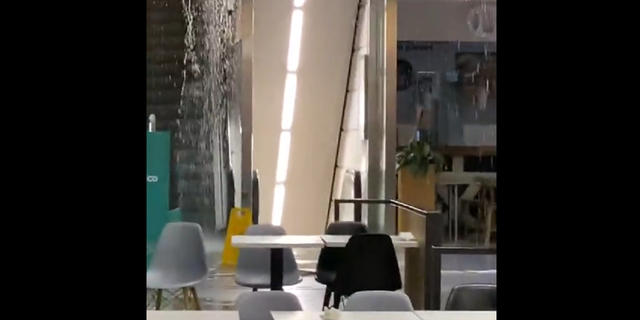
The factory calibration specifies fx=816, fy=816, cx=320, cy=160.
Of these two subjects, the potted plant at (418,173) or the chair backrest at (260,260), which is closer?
the chair backrest at (260,260)

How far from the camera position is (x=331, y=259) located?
5.63 metres

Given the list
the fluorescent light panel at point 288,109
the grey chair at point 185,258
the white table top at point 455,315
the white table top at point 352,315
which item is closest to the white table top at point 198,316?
the white table top at point 352,315

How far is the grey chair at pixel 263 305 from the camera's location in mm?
3213

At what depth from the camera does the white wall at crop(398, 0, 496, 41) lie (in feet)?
21.9

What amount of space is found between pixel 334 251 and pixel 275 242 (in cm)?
68

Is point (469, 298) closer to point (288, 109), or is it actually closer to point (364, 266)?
point (364, 266)

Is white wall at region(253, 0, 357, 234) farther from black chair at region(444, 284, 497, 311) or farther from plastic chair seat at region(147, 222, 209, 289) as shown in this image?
black chair at region(444, 284, 497, 311)

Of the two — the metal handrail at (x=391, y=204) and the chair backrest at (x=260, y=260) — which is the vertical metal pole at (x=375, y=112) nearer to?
the metal handrail at (x=391, y=204)

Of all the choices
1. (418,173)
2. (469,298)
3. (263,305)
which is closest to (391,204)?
(418,173)

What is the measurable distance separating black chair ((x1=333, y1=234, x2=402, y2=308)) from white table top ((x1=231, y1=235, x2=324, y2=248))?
0.54 m

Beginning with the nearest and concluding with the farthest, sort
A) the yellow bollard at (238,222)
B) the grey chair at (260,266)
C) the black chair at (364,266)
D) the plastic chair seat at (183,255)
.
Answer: the black chair at (364,266), the plastic chair seat at (183,255), the grey chair at (260,266), the yellow bollard at (238,222)

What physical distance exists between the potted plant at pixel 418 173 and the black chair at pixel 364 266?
50.1 inches

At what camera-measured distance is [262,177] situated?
8.42 metres
